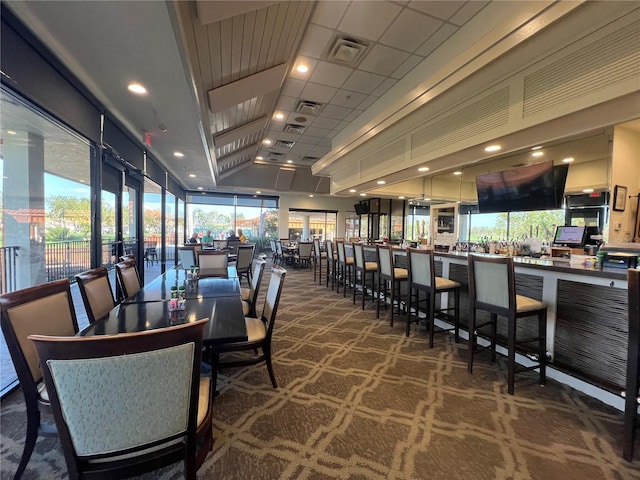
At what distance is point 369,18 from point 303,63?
1121 millimetres

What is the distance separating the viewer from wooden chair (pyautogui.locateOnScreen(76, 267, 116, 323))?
6.36ft

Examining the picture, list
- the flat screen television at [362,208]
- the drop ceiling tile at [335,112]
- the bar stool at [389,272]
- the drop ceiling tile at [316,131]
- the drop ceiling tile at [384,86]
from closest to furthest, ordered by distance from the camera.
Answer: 1. the bar stool at [389,272]
2. the drop ceiling tile at [384,86]
3. the drop ceiling tile at [335,112]
4. the drop ceiling tile at [316,131]
5. the flat screen television at [362,208]

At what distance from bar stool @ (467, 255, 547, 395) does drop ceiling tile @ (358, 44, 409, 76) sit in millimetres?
2769

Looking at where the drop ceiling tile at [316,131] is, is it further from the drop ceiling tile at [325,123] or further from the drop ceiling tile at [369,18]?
the drop ceiling tile at [369,18]

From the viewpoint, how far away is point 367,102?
489 centimetres

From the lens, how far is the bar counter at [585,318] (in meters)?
2.07

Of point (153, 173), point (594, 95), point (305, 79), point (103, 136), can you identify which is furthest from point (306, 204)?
point (594, 95)

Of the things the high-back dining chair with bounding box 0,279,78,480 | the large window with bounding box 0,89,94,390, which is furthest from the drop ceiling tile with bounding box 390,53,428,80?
the high-back dining chair with bounding box 0,279,78,480

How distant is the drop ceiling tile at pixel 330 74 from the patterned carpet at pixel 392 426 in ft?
12.3

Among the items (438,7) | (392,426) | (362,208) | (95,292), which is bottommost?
(392,426)

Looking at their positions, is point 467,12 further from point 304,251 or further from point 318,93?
point 304,251

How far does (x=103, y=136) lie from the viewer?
3414 mm

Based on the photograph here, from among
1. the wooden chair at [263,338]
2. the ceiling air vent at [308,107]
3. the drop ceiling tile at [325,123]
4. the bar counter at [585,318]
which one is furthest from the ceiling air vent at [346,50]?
the bar counter at [585,318]

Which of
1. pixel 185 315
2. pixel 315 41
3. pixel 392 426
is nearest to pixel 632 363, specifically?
pixel 392 426
